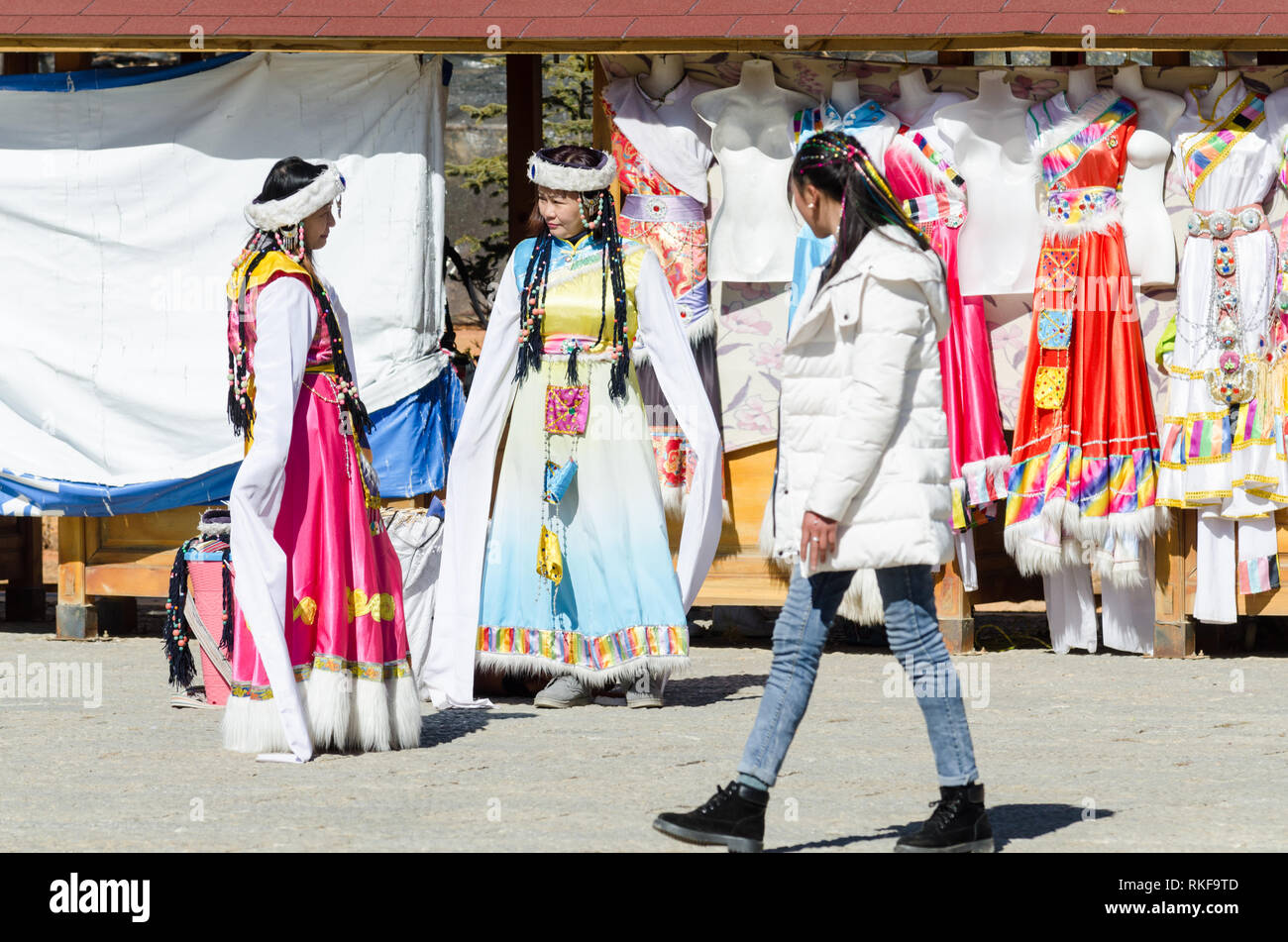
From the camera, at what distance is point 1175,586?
8750 mm

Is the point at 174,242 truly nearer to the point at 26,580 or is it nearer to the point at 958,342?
the point at 26,580

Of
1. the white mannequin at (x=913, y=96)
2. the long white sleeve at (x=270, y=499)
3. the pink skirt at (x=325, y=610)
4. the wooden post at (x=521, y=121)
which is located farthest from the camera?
the wooden post at (x=521, y=121)

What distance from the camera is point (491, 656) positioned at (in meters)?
7.34

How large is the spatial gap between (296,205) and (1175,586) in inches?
175

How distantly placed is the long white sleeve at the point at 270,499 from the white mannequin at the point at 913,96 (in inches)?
143

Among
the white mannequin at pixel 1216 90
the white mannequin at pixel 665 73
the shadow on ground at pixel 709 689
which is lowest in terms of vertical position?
the shadow on ground at pixel 709 689

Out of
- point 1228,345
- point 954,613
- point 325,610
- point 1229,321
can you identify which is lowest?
point 954,613

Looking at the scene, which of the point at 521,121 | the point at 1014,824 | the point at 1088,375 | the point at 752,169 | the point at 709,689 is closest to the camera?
the point at 1014,824

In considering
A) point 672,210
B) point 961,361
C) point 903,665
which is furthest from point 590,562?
point 903,665

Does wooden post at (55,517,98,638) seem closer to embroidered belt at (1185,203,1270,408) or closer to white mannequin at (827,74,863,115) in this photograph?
white mannequin at (827,74,863,115)

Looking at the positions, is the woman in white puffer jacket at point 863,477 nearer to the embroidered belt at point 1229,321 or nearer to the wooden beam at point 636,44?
the wooden beam at point 636,44

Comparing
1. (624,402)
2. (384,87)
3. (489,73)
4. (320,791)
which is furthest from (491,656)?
(489,73)

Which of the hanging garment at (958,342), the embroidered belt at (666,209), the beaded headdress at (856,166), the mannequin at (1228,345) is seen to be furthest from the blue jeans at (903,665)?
the embroidered belt at (666,209)

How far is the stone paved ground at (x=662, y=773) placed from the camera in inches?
204
